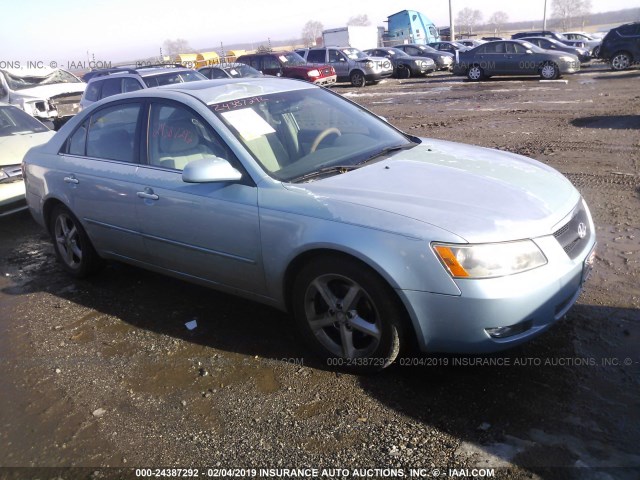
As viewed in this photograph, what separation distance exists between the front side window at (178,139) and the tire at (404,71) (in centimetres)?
2302

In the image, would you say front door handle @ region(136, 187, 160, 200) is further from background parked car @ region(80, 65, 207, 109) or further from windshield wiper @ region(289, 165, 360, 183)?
background parked car @ region(80, 65, 207, 109)

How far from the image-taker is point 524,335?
9.52 feet

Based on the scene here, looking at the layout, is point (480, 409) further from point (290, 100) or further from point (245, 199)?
point (290, 100)

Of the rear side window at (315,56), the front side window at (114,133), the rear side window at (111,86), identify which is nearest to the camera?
the front side window at (114,133)

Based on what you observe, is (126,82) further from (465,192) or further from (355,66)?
(355,66)

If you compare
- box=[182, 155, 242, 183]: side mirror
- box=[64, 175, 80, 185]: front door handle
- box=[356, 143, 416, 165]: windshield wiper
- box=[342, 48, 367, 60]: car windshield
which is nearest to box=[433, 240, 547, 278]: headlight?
box=[356, 143, 416, 165]: windshield wiper

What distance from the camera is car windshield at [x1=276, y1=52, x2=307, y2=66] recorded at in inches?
877

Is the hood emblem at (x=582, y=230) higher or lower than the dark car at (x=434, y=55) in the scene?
lower

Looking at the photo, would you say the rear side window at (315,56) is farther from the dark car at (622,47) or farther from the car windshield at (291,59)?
the dark car at (622,47)

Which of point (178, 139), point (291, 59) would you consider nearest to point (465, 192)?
point (178, 139)

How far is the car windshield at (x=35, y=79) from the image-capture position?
14.5 meters

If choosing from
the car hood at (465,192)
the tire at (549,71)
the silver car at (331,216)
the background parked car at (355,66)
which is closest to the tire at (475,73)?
the tire at (549,71)

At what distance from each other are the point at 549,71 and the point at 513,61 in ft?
4.43

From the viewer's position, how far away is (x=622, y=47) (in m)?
19.9
